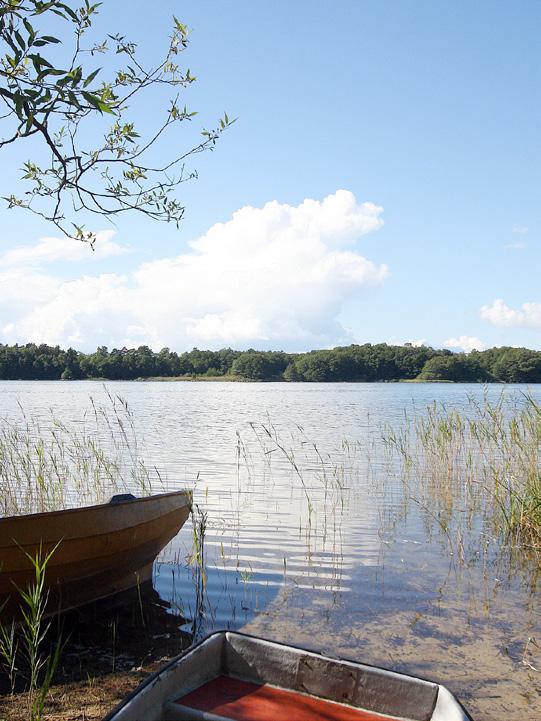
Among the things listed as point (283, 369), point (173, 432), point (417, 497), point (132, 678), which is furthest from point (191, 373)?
point (132, 678)

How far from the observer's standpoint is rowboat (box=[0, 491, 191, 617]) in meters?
5.37

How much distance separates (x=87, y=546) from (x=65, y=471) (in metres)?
7.08

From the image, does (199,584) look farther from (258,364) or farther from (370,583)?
(258,364)

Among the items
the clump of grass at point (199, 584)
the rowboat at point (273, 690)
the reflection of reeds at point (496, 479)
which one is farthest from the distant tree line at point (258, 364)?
the rowboat at point (273, 690)

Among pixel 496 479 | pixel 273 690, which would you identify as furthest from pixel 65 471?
pixel 273 690

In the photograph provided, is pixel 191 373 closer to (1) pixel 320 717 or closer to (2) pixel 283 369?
(2) pixel 283 369

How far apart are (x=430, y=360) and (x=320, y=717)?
93322 millimetres

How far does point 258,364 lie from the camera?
105375 mm

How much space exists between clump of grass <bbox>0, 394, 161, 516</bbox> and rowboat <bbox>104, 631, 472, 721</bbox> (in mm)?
5805

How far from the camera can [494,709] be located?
466 cm

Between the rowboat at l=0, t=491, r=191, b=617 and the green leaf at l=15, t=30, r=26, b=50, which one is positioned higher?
the green leaf at l=15, t=30, r=26, b=50

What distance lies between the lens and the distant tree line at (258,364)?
9450 centimetres

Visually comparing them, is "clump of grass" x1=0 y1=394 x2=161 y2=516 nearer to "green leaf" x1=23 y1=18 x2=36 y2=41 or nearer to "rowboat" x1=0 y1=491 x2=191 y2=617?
"rowboat" x1=0 y1=491 x2=191 y2=617

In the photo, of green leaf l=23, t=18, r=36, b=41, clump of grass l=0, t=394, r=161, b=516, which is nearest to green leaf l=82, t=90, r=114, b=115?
green leaf l=23, t=18, r=36, b=41
